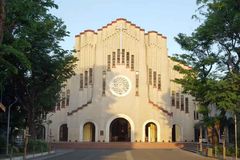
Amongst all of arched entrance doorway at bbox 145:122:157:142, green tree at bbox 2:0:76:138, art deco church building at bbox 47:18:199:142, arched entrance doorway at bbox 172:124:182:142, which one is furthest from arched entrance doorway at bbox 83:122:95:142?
green tree at bbox 2:0:76:138

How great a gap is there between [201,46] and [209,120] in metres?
7.19

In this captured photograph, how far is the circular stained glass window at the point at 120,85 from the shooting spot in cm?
7119

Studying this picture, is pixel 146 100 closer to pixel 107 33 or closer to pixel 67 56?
pixel 107 33

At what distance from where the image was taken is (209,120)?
136 ft

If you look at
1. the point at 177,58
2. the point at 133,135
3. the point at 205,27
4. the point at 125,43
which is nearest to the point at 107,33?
the point at 125,43

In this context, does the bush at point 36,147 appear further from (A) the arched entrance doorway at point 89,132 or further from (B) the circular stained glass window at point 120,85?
(B) the circular stained glass window at point 120,85

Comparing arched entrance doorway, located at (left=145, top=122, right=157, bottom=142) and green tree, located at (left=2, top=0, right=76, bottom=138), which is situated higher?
green tree, located at (left=2, top=0, right=76, bottom=138)

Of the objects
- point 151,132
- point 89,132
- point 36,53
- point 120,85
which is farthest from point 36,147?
point 151,132

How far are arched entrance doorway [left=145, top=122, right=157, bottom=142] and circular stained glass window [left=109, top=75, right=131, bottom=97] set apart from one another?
22.6 ft

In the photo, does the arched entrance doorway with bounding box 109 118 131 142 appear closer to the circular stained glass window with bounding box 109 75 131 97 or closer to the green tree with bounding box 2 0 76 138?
the circular stained glass window with bounding box 109 75 131 97

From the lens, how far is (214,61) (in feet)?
130

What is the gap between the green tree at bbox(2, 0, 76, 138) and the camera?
25.2 metres

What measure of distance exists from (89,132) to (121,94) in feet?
28.1

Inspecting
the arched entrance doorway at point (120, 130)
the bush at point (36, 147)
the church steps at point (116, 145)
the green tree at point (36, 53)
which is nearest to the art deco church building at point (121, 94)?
the arched entrance doorway at point (120, 130)
